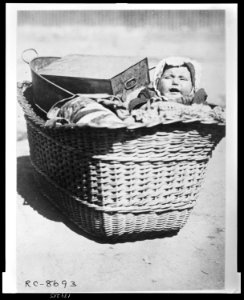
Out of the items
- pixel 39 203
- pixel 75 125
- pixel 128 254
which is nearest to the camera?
pixel 75 125

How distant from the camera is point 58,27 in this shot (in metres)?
1.66

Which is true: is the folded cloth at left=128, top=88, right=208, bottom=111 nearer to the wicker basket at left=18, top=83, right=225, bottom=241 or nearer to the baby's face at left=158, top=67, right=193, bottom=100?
the baby's face at left=158, top=67, right=193, bottom=100

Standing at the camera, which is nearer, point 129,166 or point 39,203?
point 129,166

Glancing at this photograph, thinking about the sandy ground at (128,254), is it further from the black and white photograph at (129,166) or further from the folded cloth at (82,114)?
the folded cloth at (82,114)

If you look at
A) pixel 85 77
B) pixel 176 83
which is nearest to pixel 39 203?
pixel 85 77

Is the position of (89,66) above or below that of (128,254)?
above

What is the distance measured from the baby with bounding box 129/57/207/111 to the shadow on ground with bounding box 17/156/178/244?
0.50 metres

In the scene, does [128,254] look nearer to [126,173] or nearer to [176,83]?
[126,173]

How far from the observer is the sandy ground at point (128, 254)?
158cm

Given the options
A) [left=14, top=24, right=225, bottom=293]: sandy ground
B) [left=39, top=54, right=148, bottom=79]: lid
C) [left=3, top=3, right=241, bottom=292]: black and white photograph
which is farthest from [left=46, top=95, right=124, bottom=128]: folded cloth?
[left=14, top=24, right=225, bottom=293]: sandy ground

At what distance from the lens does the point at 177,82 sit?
1.62 m

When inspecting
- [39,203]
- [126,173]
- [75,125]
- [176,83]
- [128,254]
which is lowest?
[128,254]

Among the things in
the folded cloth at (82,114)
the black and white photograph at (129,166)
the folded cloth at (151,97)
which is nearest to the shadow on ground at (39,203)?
→ the black and white photograph at (129,166)

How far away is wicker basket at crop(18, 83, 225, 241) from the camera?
1.43m
